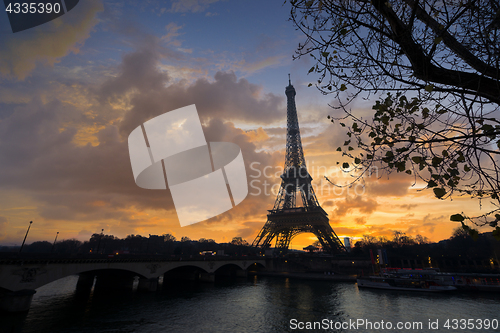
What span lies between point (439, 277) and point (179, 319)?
4243cm

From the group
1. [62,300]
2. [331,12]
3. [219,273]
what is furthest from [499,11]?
[219,273]

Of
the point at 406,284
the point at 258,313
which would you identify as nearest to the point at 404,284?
the point at 406,284

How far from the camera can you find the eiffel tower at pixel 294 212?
212ft

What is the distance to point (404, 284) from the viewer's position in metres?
37.2

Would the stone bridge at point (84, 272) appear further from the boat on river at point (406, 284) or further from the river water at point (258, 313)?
the boat on river at point (406, 284)

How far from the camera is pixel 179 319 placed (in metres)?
21.1

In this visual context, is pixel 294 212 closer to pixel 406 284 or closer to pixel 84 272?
pixel 406 284

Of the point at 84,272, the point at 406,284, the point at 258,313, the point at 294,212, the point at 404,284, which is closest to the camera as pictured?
the point at 258,313

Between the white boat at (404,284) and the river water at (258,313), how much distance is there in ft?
5.51

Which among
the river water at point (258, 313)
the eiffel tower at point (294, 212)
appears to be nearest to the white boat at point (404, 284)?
the river water at point (258, 313)

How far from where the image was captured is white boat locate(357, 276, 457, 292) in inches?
1351

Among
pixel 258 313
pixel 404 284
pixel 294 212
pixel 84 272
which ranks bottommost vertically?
pixel 258 313

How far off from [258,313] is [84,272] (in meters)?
25.4

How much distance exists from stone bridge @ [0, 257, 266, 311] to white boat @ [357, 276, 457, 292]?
2658 centimetres
